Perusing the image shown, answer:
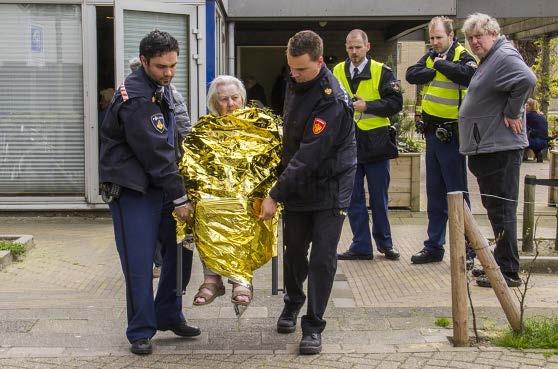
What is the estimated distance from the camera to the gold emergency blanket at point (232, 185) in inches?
198

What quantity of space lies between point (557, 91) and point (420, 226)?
13144 millimetres

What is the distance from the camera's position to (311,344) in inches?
198

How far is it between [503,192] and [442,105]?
110 cm

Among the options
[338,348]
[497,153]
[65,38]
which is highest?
[65,38]

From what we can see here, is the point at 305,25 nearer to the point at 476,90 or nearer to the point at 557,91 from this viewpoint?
the point at 557,91

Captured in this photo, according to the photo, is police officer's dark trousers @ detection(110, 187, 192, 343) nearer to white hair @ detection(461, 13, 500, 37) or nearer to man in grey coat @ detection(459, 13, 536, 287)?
man in grey coat @ detection(459, 13, 536, 287)

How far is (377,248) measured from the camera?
7.90 metres

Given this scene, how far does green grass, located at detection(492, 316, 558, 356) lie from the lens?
504 cm

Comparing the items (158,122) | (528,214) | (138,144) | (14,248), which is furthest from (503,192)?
(14,248)

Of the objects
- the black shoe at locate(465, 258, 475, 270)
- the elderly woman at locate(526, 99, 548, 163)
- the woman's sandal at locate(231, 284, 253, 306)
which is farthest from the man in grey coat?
the elderly woman at locate(526, 99, 548, 163)

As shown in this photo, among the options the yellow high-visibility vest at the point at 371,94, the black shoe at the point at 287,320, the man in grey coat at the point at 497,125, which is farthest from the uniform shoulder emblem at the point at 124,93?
the yellow high-visibility vest at the point at 371,94

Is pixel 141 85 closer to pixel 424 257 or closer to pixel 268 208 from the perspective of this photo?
pixel 268 208

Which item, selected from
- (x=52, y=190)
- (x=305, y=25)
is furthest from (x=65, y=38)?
(x=305, y=25)

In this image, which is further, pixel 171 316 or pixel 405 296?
pixel 405 296
